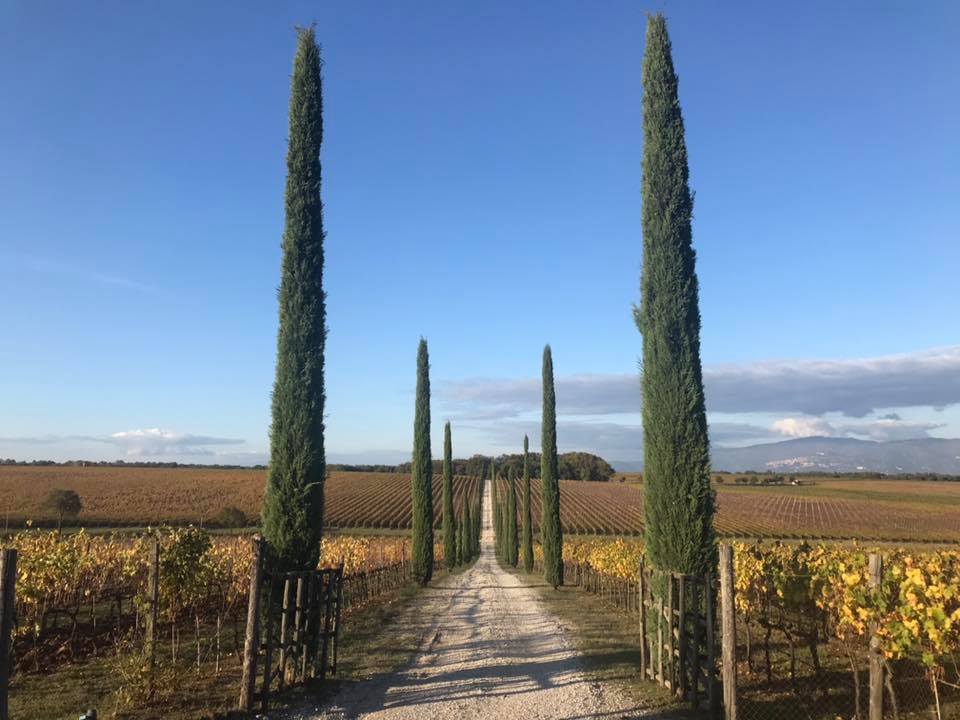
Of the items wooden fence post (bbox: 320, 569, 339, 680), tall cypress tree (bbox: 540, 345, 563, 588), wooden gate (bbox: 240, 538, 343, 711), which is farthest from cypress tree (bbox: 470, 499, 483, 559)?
wooden gate (bbox: 240, 538, 343, 711)

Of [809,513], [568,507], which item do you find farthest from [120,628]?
[809,513]

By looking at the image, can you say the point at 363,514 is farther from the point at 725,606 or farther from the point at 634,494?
the point at 725,606

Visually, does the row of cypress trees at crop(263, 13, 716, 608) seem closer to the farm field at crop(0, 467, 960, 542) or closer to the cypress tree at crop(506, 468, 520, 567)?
the cypress tree at crop(506, 468, 520, 567)

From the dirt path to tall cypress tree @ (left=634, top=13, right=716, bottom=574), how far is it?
2.19 metres

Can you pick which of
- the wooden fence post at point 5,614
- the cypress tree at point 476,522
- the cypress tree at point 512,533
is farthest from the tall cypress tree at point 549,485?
the cypress tree at point 476,522

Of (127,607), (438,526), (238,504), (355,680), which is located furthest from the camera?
(438,526)

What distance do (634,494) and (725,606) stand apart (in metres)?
81.2

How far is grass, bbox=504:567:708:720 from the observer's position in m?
7.77

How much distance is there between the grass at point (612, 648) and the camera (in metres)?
7.77

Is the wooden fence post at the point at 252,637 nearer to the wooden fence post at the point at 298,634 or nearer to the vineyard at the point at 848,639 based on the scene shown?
the wooden fence post at the point at 298,634

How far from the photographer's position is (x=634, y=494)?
3332 inches

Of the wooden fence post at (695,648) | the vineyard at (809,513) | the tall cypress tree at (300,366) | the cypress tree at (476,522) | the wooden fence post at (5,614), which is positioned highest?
the tall cypress tree at (300,366)

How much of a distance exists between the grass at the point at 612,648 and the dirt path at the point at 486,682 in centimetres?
26

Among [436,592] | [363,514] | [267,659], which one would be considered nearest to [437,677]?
[267,659]
